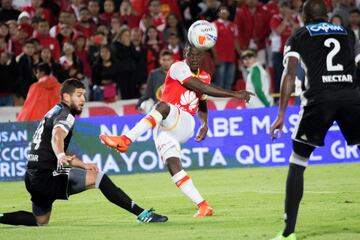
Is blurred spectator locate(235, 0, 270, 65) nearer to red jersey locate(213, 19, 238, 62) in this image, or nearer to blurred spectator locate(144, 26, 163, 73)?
red jersey locate(213, 19, 238, 62)

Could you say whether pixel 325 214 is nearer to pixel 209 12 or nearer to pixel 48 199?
pixel 48 199

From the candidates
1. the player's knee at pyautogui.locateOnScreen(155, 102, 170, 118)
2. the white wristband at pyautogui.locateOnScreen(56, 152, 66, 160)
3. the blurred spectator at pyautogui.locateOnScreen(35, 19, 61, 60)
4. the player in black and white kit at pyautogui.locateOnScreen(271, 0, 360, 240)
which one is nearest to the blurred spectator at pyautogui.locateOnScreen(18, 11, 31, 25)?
the blurred spectator at pyautogui.locateOnScreen(35, 19, 61, 60)

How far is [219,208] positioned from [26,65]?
33.2 feet

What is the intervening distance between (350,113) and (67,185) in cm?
362

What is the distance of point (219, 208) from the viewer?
12906mm

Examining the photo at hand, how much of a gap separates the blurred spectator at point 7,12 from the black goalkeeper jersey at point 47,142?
1276 centimetres

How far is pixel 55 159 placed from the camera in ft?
37.0

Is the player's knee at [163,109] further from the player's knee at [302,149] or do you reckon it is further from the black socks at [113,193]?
the player's knee at [302,149]

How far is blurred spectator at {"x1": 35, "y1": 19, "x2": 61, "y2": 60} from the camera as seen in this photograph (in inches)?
893

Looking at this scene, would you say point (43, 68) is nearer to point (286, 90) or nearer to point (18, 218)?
point (18, 218)

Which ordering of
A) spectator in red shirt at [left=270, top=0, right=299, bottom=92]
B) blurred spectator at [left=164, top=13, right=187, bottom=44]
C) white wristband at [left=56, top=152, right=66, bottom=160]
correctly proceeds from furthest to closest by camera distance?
blurred spectator at [left=164, top=13, right=187, bottom=44] < spectator in red shirt at [left=270, top=0, right=299, bottom=92] < white wristband at [left=56, top=152, right=66, bottom=160]

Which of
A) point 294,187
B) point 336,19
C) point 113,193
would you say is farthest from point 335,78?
point 336,19

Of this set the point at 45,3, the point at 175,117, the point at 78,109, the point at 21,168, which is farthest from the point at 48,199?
the point at 45,3

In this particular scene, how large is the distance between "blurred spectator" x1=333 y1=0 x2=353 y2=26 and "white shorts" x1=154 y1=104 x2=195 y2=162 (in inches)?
487
